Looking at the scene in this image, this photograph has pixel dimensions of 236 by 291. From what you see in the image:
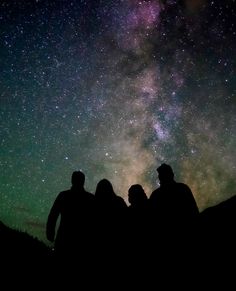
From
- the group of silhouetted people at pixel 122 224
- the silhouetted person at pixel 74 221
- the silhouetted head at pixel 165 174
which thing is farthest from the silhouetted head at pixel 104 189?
the silhouetted head at pixel 165 174

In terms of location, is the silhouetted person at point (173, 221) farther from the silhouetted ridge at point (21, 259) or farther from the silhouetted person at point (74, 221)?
the silhouetted ridge at point (21, 259)

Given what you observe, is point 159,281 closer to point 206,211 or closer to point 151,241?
point 151,241

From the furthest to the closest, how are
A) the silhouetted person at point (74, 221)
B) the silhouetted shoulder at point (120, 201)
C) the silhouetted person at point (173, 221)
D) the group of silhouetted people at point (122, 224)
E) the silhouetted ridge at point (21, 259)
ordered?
1. the silhouetted ridge at point (21, 259)
2. the silhouetted shoulder at point (120, 201)
3. the silhouetted person at point (74, 221)
4. the group of silhouetted people at point (122, 224)
5. the silhouetted person at point (173, 221)

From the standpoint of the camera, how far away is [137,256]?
16.2 feet

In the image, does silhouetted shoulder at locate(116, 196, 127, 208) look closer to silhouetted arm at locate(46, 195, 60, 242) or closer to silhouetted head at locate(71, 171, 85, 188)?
silhouetted head at locate(71, 171, 85, 188)

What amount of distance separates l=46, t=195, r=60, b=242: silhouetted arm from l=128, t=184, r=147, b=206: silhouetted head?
132 cm

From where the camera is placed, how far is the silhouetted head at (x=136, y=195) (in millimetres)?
5398

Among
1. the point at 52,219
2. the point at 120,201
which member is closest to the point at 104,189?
the point at 120,201

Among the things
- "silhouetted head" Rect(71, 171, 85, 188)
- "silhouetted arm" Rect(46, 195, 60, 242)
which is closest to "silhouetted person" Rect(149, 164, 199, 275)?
"silhouetted head" Rect(71, 171, 85, 188)

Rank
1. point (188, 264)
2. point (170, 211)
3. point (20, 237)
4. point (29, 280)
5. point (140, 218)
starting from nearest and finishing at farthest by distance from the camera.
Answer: point (188, 264)
point (170, 211)
point (140, 218)
point (29, 280)
point (20, 237)

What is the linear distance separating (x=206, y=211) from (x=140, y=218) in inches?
50.7

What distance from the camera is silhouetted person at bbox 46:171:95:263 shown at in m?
4.98

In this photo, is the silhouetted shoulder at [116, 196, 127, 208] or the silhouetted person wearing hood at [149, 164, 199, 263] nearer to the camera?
the silhouetted person wearing hood at [149, 164, 199, 263]

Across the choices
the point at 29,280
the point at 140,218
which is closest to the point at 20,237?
the point at 29,280
